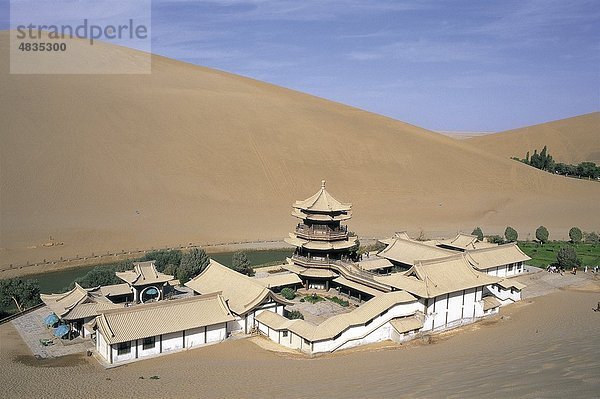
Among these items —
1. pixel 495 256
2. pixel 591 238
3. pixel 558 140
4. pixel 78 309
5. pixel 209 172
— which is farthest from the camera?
pixel 558 140

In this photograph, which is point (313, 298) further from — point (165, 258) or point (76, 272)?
point (76, 272)

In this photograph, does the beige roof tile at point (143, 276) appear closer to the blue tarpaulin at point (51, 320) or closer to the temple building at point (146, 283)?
the temple building at point (146, 283)

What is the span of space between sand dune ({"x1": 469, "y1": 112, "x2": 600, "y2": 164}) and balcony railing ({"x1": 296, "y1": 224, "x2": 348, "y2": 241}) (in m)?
88.6

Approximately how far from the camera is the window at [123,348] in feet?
68.3

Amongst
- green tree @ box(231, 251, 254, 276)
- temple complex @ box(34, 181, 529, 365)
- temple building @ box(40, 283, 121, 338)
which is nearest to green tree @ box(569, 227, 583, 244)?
temple complex @ box(34, 181, 529, 365)

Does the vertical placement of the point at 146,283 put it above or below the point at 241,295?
above

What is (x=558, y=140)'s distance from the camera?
392 feet

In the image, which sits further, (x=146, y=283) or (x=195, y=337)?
(x=146, y=283)

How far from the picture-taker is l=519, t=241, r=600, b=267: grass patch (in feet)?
130

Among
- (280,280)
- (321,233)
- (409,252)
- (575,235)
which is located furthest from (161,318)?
(575,235)

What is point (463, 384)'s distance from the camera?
972 centimetres

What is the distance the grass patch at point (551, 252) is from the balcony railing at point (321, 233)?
1656cm

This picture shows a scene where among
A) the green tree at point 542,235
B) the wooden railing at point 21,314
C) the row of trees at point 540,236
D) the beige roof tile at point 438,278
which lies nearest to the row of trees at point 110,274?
the wooden railing at point 21,314

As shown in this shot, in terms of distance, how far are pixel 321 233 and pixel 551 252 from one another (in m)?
22.9
